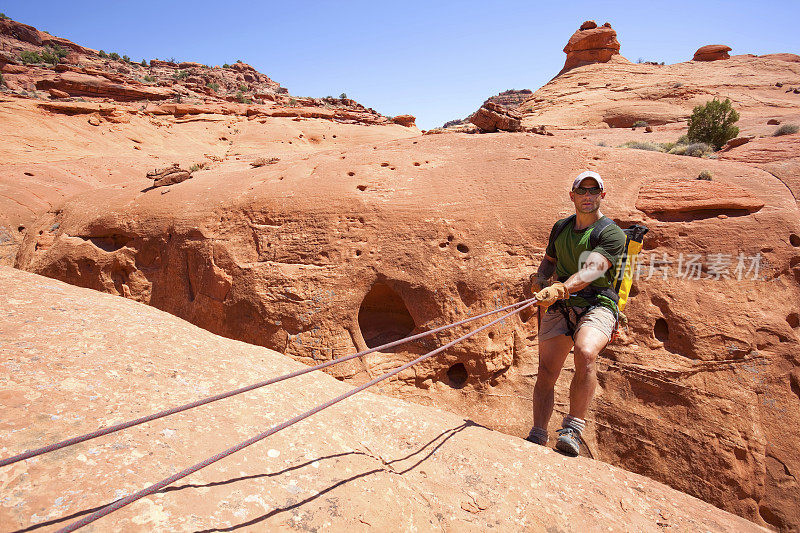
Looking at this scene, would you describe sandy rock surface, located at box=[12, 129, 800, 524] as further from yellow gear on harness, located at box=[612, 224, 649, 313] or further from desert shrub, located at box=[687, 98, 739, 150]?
desert shrub, located at box=[687, 98, 739, 150]

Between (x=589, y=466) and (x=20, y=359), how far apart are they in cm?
414

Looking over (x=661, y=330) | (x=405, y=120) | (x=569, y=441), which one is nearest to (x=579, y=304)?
(x=569, y=441)

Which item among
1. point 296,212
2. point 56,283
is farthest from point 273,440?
point 296,212

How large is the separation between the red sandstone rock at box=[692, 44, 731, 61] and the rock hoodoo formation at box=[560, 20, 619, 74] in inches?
215

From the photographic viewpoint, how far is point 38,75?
24797 millimetres

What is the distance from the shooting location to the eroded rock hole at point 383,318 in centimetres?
645

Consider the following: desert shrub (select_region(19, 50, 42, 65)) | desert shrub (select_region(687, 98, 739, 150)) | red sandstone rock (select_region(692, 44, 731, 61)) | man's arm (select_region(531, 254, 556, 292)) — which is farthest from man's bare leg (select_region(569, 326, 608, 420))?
desert shrub (select_region(19, 50, 42, 65))

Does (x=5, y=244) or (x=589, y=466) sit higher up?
(x=5, y=244)

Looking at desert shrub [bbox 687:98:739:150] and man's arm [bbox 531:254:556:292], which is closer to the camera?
man's arm [bbox 531:254:556:292]

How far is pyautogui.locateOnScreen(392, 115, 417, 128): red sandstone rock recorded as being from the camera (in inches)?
1270

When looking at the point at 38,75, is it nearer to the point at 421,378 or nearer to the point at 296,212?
the point at 296,212

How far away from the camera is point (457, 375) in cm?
584

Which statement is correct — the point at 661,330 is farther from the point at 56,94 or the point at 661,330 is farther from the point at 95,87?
the point at 95,87

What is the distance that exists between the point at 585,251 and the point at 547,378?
120cm
